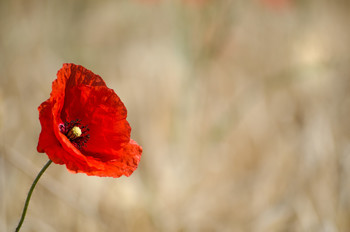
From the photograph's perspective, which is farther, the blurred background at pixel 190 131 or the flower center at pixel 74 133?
the blurred background at pixel 190 131

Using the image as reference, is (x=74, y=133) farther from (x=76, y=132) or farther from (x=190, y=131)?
(x=190, y=131)

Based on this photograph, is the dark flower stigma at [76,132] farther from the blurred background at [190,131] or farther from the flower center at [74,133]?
the blurred background at [190,131]

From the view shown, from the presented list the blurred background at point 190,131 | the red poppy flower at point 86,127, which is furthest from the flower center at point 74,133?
the blurred background at point 190,131

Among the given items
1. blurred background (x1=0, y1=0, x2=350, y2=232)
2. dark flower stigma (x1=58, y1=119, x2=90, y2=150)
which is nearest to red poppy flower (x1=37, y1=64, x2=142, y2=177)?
dark flower stigma (x1=58, y1=119, x2=90, y2=150)

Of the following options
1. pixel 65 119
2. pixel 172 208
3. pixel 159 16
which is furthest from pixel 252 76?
pixel 65 119

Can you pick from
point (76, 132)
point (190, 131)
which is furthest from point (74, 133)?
point (190, 131)

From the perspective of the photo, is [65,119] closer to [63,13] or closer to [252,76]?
[63,13]

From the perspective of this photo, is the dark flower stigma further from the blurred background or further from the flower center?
the blurred background
